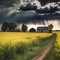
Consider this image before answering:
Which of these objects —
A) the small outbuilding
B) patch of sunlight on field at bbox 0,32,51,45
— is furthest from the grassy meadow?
the small outbuilding

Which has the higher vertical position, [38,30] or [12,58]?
[38,30]

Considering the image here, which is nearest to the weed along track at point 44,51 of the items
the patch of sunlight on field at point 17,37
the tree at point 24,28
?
the patch of sunlight on field at point 17,37

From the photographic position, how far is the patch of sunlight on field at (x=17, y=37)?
259 inches

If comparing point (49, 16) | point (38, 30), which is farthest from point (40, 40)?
point (49, 16)

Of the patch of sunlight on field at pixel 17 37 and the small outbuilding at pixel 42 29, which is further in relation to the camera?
the small outbuilding at pixel 42 29

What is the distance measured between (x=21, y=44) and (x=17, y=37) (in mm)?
216

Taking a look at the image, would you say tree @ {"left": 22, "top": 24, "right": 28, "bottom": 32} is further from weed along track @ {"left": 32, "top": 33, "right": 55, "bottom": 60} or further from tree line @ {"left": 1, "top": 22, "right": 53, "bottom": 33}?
weed along track @ {"left": 32, "top": 33, "right": 55, "bottom": 60}

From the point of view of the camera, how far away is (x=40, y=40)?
22.3 ft

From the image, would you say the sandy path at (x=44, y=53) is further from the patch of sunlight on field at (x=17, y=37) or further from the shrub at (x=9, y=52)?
the shrub at (x=9, y=52)

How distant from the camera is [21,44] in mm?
6617

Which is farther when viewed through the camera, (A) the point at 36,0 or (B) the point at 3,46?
(A) the point at 36,0

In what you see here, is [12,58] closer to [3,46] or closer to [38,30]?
[3,46]

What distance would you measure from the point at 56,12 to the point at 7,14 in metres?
1.36

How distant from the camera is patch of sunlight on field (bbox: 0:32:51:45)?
259 inches
